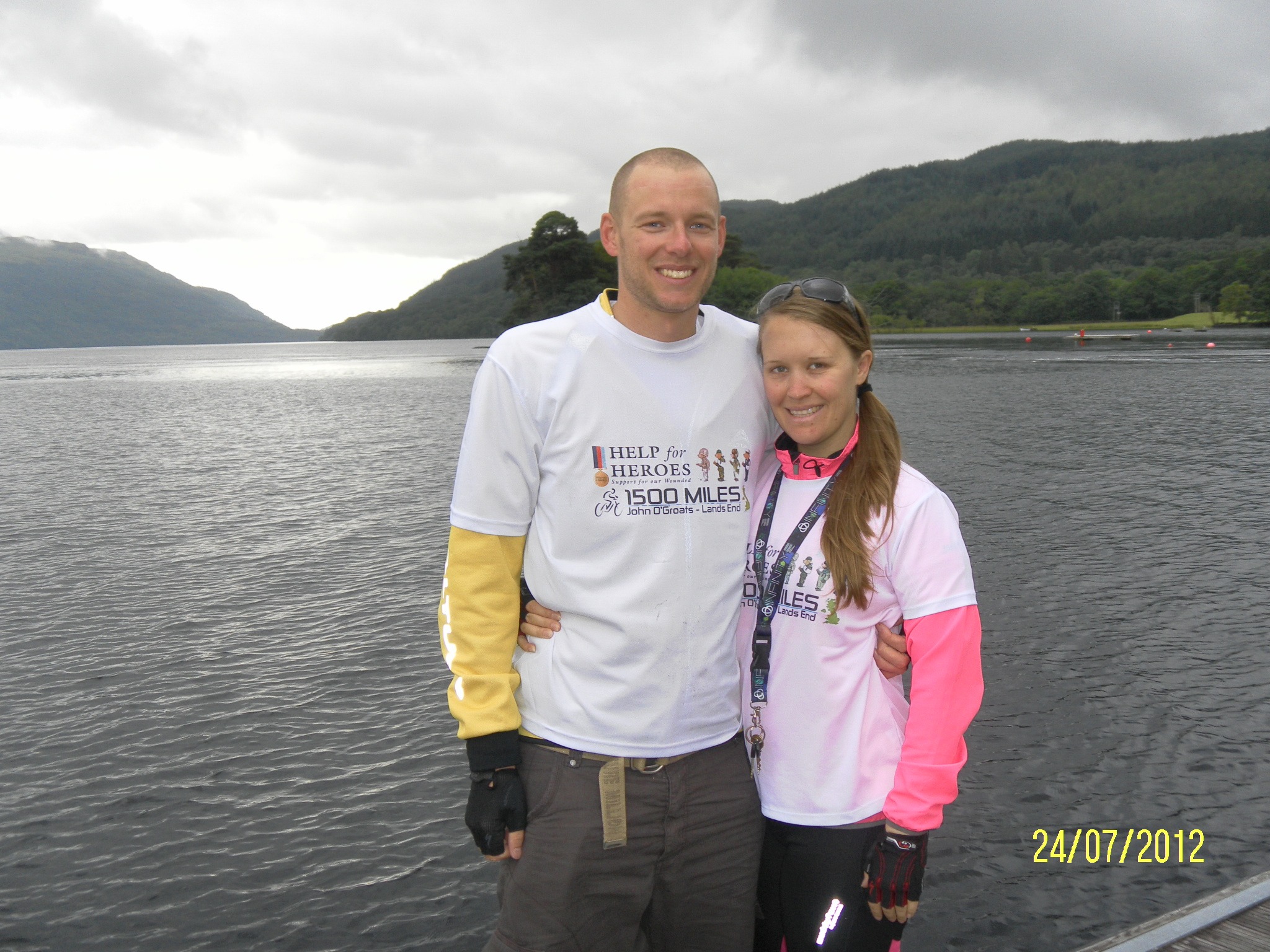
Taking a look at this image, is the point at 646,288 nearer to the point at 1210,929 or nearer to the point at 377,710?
the point at 1210,929

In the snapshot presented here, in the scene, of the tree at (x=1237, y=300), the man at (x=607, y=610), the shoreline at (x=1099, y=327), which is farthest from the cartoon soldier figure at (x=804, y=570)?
the tree at (x=1237, y=300)

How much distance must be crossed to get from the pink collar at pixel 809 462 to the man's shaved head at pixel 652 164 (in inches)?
36.9

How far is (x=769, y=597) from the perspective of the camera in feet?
10.2

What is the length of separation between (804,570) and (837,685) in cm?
41

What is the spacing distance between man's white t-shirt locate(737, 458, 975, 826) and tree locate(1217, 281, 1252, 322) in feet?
518

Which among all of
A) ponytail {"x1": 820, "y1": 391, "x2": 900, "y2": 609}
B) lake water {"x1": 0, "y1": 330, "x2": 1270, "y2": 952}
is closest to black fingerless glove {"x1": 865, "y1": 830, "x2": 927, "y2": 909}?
ponytail {"x1": 820, "y1": 391, "x2": 900, "y2": 609}

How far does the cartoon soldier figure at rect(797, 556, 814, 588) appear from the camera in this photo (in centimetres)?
307

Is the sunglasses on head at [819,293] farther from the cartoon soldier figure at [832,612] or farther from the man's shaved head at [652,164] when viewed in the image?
the cartoon soldier figure at [832,612]

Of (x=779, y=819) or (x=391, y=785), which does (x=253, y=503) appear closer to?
(x=391, y=785)

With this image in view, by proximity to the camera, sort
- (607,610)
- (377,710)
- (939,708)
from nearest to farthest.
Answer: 1. (939,708)
2. (607,610)
3. (377,710)

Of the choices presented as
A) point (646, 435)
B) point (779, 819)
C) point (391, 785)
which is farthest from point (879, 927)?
point (391, 785)

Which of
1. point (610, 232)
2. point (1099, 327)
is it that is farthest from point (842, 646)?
point (1099, 327)

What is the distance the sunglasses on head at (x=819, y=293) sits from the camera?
124 inches

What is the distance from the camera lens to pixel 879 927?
2.97 meters
